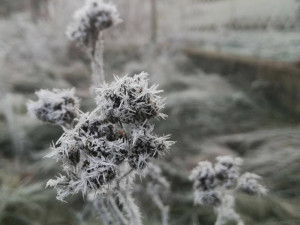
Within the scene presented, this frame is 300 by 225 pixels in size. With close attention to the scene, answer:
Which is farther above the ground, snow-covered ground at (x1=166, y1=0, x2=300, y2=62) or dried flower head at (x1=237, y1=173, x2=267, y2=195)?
snow-covered ground at (x1=166, y1=0, x2=300, y2=62)

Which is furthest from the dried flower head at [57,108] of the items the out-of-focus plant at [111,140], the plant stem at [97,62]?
the out-of-focus plant at [111,140]

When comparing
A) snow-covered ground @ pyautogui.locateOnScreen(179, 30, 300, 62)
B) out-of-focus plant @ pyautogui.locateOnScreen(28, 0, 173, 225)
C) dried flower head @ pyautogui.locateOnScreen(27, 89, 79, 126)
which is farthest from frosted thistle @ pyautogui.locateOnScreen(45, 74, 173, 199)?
snow-covered ground @ pyautogui.locateOnScreen(179, 30, 300, 62)

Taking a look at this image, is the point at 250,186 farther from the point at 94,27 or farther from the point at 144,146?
the point at 94,27

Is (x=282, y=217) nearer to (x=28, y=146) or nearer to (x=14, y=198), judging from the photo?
(x=14, y=198)

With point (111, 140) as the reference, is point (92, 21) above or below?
above

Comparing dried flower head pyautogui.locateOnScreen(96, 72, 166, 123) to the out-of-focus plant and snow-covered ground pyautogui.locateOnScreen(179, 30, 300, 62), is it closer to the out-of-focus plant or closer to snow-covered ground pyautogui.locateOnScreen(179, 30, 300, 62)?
the out-of-focus plant

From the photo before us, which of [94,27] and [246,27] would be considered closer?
[94,27]

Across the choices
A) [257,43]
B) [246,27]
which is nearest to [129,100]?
[257,43]
